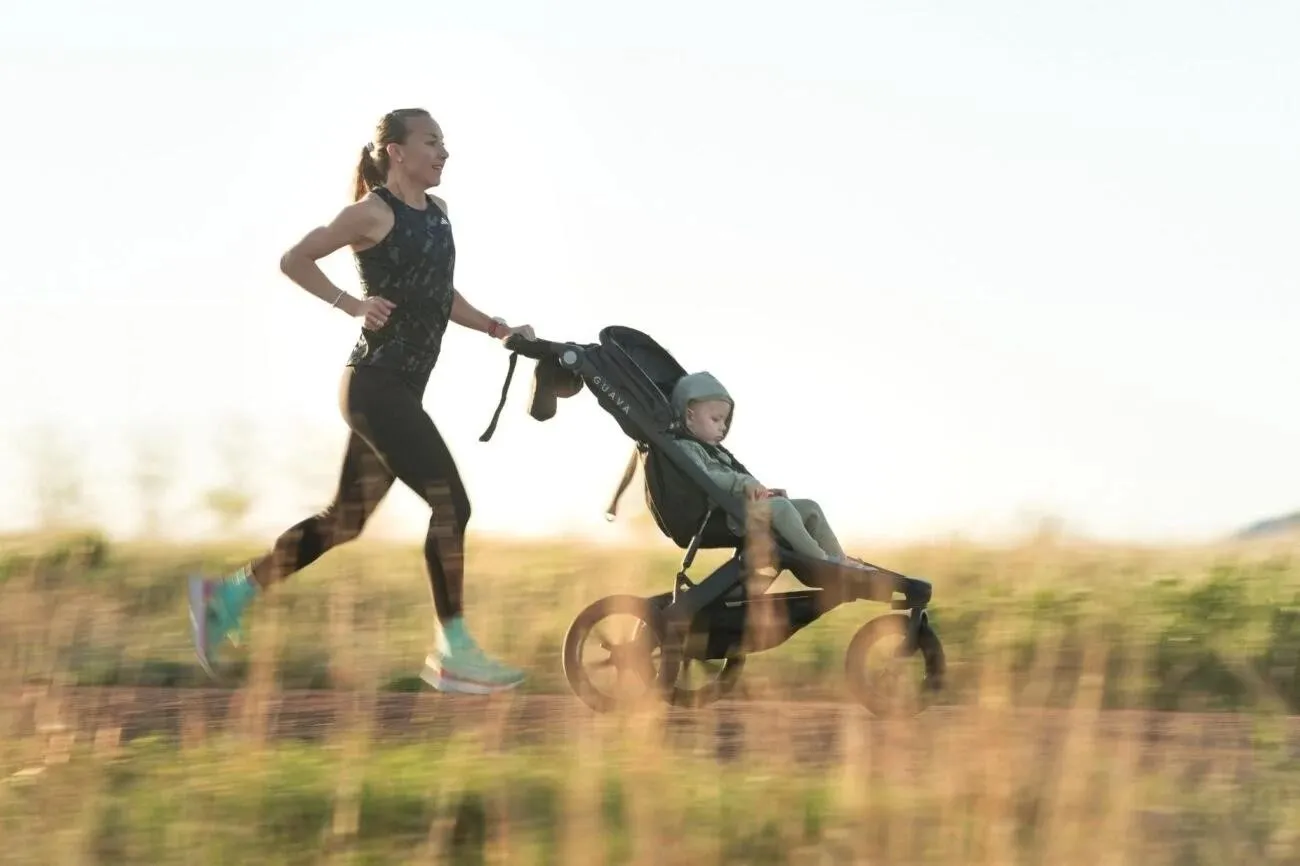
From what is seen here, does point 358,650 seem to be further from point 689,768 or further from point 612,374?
point 689,768

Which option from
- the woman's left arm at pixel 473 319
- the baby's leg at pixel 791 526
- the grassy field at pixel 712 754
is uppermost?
the woman's left arm at pixel 473 319

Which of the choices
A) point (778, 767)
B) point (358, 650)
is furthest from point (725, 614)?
point (358, 650)

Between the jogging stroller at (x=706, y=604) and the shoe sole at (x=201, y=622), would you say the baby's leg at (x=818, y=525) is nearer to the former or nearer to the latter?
the jogging stroller at (x=706, y=604)

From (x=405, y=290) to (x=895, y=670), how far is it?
84.5 inches

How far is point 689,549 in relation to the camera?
6.21 metres

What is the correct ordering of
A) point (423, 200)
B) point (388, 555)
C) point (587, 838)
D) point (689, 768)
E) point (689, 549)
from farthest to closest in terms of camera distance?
1. point (388, 555)
2. point (423, 200)
3. point (689, 549)
4. point (689, 768)
5. point (587, 838)

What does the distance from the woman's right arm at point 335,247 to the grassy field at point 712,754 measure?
1.36 m

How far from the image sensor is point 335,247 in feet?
21.1

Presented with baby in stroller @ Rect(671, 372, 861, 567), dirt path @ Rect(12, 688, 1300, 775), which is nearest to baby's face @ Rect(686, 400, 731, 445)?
baby in stroller @ Rect(671, 372, 861, 567)

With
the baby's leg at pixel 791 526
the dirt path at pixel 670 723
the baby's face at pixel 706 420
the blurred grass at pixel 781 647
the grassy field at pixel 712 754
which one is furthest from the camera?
the blurred grass at pixel 781 647

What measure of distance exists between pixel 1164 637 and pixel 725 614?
2.52 meters

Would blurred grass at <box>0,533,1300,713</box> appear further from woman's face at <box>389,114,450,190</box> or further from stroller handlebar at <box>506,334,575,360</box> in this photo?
woman's face at <box>389,114,450,190</box>

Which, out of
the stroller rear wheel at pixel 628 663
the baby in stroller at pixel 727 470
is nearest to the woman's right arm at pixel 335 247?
the baby in stroller at pixel 727 470

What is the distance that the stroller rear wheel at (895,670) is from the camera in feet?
20.4
